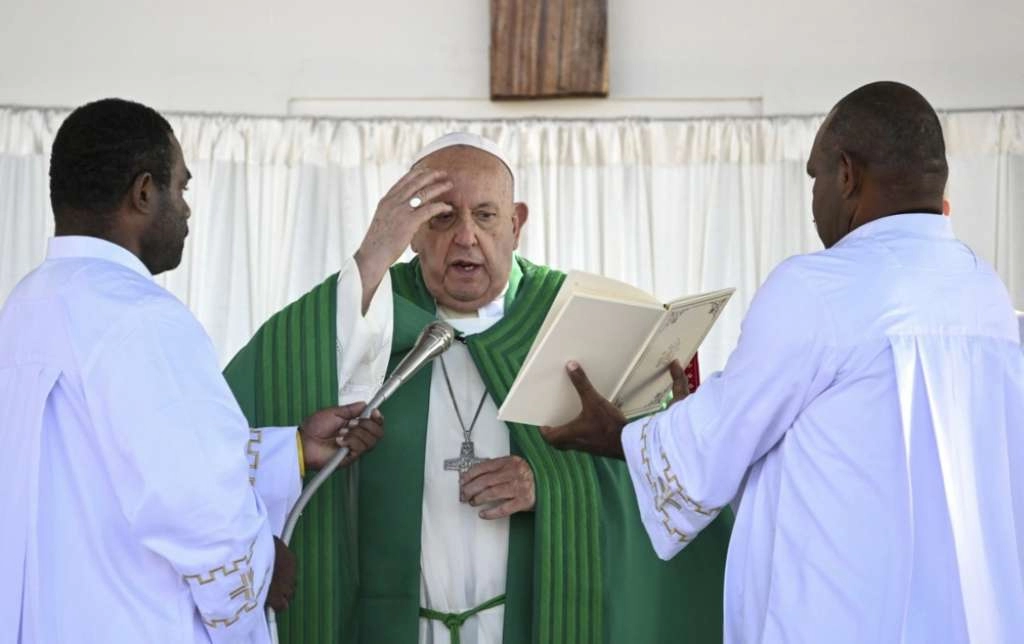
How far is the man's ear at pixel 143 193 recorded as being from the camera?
3260 millimetres

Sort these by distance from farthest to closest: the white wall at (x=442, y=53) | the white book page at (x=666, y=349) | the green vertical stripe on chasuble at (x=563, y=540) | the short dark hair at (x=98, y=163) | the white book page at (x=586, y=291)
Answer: the white wall at (x=442, y=53), the green vertical stripe on chasuble at (x=563, y=540), the white book page at (x=666, y=349), the white book page at (x=586, y=291), the short dark hair at (x=98, y=163)

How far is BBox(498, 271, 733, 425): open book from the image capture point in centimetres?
359

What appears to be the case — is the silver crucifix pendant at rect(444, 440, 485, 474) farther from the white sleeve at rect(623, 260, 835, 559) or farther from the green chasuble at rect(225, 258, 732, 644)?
the white sleeve at rect(623, 260, 835, 559)

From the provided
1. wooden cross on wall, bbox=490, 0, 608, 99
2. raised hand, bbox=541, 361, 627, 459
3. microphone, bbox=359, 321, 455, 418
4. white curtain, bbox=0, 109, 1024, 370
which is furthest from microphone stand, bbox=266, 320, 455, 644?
wooden cross on wall, bbox=490, 0, 608, 99

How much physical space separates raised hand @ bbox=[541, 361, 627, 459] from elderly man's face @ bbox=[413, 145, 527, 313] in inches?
33.8

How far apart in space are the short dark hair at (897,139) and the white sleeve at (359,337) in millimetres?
1501

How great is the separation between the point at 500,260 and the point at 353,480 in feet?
2.68

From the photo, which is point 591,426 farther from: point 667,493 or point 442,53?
point 442,53

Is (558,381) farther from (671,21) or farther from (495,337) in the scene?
(671,21)

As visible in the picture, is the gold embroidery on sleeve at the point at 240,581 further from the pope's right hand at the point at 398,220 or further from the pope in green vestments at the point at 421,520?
the pope's right hand at the point at 398,220

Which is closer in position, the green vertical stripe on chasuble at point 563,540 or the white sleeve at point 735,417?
the white sleeve at point 735,417

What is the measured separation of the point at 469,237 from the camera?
14.8 ft

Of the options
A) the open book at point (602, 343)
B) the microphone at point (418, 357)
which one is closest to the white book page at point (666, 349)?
the open book at point (602, 343)

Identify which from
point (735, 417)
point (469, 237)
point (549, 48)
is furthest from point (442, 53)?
point (735, 417)
